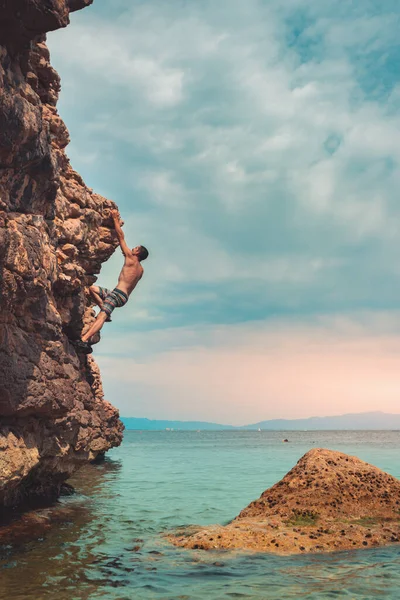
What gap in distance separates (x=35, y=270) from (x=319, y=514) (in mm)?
9077

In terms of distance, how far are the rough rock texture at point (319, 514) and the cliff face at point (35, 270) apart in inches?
177

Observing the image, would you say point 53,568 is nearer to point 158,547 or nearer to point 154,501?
point 158,547

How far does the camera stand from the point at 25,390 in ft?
38.8

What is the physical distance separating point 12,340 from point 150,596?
6202 mm

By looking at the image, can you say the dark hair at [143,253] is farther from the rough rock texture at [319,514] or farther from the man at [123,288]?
the rough rock texture at [319,514]

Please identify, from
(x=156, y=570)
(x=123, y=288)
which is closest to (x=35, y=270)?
(x=123, y=288)

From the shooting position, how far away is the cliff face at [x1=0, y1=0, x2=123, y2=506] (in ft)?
33.7

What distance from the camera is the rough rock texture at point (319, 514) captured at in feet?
36.6

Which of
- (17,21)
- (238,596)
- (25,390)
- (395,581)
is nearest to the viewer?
(238,596)

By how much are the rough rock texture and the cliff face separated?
4.49 metres

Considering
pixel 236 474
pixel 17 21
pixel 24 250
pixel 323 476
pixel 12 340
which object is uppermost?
pixel 17 21

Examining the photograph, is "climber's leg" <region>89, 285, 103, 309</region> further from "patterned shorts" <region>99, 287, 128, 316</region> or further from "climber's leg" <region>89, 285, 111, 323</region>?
"patterned shorts" <region>99, 287, 128, 316</region>

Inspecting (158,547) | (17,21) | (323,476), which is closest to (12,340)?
(158,547)

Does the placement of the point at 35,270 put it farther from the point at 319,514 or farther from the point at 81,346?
the point at 319,514
